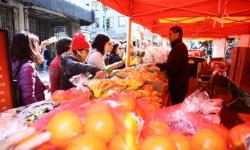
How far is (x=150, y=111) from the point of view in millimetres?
1087

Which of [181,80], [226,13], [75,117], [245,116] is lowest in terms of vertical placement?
[181,80]

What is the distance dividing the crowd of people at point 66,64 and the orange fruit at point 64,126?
3.65 ft

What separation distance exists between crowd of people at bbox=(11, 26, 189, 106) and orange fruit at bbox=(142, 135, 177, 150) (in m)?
1.20

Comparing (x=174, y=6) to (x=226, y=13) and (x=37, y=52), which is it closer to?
(x=226, y=13)

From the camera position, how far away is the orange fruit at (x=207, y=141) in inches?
30.2

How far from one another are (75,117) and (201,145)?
410mm

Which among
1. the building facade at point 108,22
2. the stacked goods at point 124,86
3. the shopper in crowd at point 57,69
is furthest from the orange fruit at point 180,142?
the building facade at point 108,22

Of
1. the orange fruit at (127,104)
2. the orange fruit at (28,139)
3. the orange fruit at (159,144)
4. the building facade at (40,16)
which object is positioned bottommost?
the orange fruit at (159,144)

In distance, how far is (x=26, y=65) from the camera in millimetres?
2010

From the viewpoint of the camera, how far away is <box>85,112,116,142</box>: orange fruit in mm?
719

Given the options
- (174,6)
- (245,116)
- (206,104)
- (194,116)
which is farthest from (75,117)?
(174,6)

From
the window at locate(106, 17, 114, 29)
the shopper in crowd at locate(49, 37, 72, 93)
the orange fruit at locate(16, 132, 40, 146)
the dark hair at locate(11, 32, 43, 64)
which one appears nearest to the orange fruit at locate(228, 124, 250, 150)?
the orange fruit at locate(16, 132, 40, 146)

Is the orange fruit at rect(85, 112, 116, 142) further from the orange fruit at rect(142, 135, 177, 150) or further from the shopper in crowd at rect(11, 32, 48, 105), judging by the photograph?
the shopper in crowd at rect(11, 32, 48, 105)

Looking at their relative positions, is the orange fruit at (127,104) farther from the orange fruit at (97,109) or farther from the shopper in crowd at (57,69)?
the shopper in crowd at (57,69)
